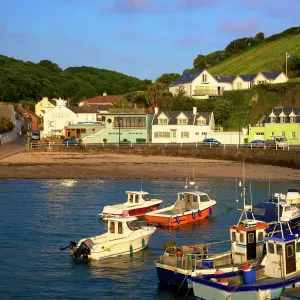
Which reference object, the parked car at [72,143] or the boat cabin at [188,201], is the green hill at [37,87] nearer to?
the parked car at [72,143]

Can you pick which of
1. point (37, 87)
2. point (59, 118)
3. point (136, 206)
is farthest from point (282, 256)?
point (37, 87)

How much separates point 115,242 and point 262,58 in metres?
109

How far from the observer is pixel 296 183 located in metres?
58.7

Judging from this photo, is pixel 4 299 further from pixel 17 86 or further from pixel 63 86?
pixel 63 86

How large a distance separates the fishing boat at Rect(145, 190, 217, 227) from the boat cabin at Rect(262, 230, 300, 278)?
14.6 m

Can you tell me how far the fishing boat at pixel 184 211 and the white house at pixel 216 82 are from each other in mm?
64891

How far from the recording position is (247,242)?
2609 cm

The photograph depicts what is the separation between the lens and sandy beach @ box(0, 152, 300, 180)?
210ft

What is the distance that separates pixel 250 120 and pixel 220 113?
4.69m

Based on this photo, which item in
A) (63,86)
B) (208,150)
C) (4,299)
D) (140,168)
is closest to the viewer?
(4,299)

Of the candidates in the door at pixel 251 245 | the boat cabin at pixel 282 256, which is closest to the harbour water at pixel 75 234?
the door at pixel 251 245

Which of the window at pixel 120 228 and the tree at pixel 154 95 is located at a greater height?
the tree at pixel 154 95

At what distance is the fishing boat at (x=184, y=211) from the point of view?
3878 centimetres

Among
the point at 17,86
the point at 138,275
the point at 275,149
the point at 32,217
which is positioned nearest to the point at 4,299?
the point at 138,275
